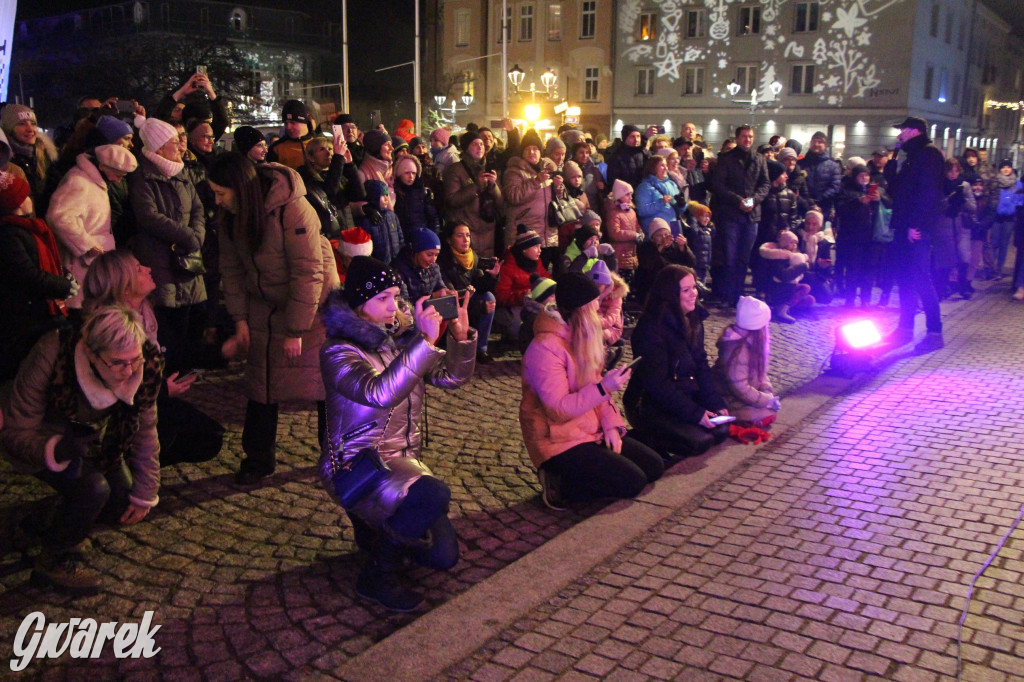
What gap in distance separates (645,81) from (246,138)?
46.8 metres

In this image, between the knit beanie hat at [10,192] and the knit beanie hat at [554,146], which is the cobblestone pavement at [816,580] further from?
the knit beanie hat at [554,146]

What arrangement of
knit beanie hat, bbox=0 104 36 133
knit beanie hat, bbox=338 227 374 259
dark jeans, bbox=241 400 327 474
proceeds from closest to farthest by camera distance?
dark jeans, bbox=241 400 327 474
knit beanie hat, bbox=338 227 374 259
knit beanie hat, bbox=0 104 36 133

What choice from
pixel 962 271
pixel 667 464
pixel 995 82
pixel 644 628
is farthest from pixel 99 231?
pixel 995 82

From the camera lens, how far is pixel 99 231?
22.9 feet

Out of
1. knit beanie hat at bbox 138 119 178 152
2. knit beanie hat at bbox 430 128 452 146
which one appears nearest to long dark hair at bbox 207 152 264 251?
knit beanie hat at bbox 138 119 178 152

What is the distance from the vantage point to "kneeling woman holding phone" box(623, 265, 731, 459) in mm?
6711

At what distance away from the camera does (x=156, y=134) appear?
22.4ft

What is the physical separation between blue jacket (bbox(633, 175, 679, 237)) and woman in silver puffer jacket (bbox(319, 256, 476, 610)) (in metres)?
8.00

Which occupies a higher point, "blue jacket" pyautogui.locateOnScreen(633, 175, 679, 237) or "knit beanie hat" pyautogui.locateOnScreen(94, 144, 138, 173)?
"knit beanie hat" pyautogui.locateOnScreen(94, 144, 138, 173)

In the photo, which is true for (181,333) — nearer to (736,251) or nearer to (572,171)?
(572,171)

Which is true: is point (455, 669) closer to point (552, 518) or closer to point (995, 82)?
point (552, 518)

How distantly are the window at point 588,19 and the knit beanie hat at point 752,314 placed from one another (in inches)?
1883

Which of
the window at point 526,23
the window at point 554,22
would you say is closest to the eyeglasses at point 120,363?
the window at point 554,22

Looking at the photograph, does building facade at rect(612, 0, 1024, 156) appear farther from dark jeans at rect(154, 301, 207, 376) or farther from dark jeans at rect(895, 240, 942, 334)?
dark jeans at rect(154, 301, 207, 376)
